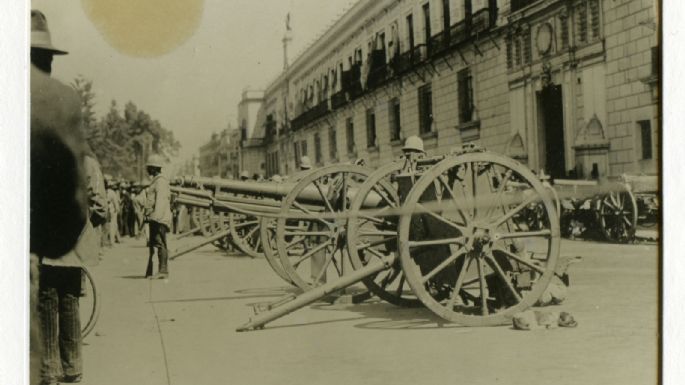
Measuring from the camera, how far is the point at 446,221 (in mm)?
4652

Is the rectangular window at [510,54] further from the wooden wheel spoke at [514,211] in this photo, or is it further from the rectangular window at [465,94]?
the wooden wheel spoke at [514,211]

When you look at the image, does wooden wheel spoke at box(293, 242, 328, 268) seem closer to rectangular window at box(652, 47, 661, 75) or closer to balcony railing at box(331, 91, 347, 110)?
balcony railing at box(331, 91, 347, 110)

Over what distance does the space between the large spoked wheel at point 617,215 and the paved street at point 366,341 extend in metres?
0.08

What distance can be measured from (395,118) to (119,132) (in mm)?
1678

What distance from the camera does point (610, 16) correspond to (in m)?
4.51

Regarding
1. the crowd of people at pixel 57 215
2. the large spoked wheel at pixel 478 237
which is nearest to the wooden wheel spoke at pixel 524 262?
the large spoked wheel at pixel 478 237

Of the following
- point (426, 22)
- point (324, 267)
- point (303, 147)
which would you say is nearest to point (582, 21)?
point (426, 22)

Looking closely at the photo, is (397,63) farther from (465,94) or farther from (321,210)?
(321,210)

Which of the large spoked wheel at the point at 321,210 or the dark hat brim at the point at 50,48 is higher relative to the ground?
the dark hat brim at the point at 50,48

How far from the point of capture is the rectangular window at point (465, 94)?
4.83 m
